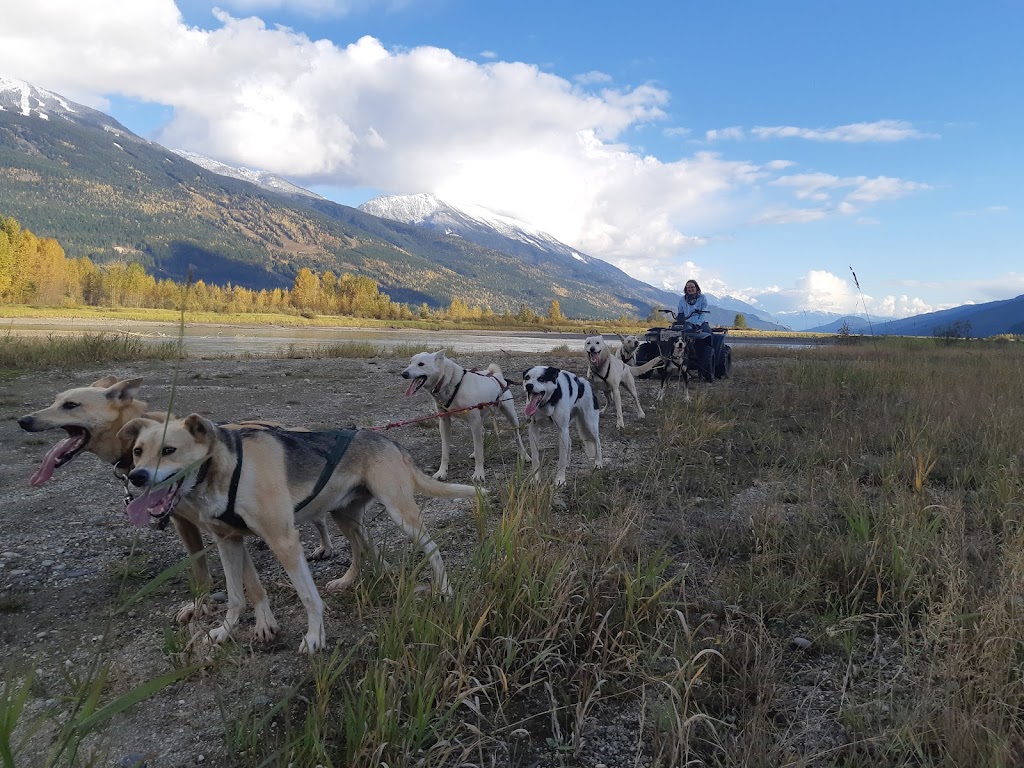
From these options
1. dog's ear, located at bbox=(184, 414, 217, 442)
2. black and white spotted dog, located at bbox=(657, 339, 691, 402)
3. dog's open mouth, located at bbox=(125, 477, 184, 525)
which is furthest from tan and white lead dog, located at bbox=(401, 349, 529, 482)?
black and white spotted dog, located at bbox=(657, 339, 691, 402)

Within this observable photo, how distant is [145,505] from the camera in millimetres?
2631

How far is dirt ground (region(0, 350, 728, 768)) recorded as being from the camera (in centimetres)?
247

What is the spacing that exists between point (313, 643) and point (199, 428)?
1310 millimetres

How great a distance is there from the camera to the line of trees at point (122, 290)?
2549 inches

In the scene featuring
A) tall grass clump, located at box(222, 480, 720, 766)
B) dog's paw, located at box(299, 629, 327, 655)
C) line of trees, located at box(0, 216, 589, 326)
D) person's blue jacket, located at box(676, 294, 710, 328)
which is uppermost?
line of trees, located at box(0, 216, 589, 326)

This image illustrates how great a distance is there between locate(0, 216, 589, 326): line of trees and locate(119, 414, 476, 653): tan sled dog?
5218 centimetres

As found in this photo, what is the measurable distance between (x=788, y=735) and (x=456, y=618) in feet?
4.98

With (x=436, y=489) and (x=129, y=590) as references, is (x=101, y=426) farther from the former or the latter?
(x=436, y=489)

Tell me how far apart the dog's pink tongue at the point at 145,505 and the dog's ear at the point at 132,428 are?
24.0 inches

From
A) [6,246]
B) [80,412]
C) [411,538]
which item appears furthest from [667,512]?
[6,246]

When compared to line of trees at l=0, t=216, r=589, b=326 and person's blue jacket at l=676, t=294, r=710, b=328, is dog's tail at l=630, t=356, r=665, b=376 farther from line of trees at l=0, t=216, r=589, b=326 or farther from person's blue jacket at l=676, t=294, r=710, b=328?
line of trees at l=0, t=216, r=589, b=326

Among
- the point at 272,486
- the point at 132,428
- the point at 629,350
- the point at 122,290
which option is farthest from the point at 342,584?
the point at 122,290

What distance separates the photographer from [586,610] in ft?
9.87

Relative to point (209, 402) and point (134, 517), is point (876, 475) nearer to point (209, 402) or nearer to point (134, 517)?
point (134, 517)
